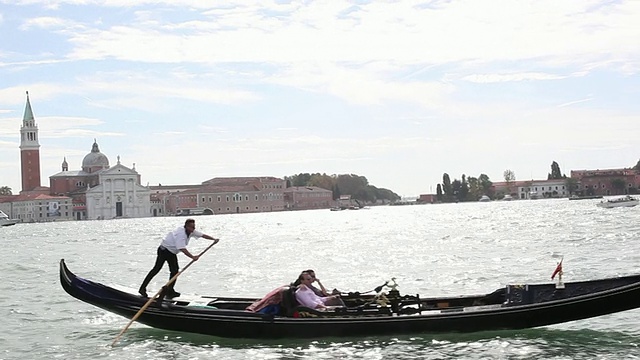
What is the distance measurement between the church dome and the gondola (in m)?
112

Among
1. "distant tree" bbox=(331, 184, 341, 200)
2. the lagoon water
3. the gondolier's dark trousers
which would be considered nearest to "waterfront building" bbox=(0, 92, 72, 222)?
"distant tree" bbox=(331, 184, 341, 200)

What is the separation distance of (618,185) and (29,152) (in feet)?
257

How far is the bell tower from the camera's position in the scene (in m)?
116

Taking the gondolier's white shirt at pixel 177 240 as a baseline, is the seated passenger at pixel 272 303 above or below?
below

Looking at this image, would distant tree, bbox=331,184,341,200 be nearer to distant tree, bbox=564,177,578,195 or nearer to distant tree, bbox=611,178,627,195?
distant tree, bbox=564,177,578,195

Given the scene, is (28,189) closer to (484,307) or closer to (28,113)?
(28,113)

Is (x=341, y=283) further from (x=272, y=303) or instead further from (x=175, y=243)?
(x=272, y=303)

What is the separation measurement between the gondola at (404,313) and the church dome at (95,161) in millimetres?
112413

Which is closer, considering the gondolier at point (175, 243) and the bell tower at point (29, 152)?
the gondolier at point (175, 243)

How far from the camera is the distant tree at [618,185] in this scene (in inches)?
4904

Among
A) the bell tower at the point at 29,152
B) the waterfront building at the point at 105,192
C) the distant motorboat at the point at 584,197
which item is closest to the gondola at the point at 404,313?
the waterfront building at the point at 105,192

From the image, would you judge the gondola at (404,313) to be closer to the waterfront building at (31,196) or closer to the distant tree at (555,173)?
the waterfront building at (31,196)

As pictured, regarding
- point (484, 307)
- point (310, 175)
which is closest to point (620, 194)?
point (310, 175)

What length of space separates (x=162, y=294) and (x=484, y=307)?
3.77 metres
